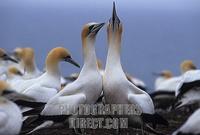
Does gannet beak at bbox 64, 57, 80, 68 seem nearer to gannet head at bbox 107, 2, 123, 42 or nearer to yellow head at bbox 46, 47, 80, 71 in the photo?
yellow head at bbox 46, 47, 80, 71

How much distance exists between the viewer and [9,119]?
16.5 feet

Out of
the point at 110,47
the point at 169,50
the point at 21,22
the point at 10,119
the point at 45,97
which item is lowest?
the point at 10,119

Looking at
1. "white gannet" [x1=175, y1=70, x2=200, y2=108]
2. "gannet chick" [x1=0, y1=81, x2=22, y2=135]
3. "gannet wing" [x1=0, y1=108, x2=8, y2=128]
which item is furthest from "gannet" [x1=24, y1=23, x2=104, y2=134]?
"white gannet" [x1=175, y1=70, x2=200, y2=108]

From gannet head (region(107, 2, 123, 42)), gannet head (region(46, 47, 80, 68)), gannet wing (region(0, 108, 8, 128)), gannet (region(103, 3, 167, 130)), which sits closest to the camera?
gannet wing (region(0, 108, 8, 128))

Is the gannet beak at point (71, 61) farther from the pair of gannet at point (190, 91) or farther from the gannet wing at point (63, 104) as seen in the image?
the pair of gannet at point (190, 91)

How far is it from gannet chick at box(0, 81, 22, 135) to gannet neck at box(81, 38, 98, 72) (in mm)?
1022

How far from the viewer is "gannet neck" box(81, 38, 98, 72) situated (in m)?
5.95

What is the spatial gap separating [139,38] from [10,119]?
921 inches

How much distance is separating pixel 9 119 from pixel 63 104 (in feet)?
2.51

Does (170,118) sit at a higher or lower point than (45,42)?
lower

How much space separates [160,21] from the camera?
3148 centimetres

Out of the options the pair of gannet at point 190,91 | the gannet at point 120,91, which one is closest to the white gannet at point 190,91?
the pair of gannet at point 190,91

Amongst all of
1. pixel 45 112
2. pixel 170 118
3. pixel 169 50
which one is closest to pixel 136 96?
pixel 45 112

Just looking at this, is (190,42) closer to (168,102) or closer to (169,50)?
(169,50)
